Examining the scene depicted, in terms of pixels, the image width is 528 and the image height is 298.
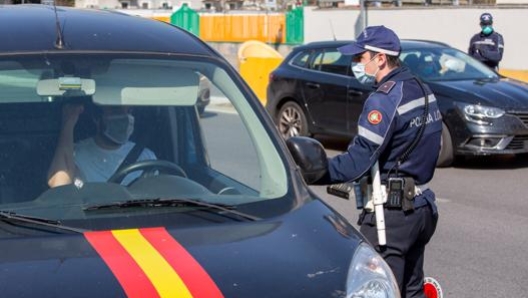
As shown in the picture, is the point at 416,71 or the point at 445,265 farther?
the point at 416,71

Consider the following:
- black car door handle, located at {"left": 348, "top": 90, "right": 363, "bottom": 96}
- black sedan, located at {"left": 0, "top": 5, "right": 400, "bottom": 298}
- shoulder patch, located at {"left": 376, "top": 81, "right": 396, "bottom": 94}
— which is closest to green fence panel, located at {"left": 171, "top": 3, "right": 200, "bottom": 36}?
black car door handle, located at {"left": 348, "top": 90, "right": 363, "bottom": 96}

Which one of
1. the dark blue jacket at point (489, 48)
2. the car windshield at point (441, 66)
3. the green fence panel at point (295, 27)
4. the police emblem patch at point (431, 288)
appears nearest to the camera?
the police emblem patch at point (431, 288)

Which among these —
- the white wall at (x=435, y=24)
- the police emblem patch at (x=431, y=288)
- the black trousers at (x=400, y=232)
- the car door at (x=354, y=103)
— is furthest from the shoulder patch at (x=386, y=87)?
the white wall at (x=435, y=24)

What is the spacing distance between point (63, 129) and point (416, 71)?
29.2 feet

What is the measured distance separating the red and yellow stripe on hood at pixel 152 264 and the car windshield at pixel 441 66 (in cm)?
928

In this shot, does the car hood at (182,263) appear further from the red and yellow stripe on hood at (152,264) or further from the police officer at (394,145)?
the police officer at (394,145)

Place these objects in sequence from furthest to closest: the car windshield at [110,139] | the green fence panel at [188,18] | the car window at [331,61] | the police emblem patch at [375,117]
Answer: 1. the green fence panel at [188,18]
2. the car window at [331,61]
3. the police emblem patch at [375,117]
4. the car windshield at [110,139]

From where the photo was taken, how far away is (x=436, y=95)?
1170cm

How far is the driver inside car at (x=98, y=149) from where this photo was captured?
3805mm

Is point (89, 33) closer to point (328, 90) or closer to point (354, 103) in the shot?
point (354, 103)

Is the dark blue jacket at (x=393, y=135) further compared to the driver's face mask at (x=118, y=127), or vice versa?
the dark blue jacket at (x=393, y=135)

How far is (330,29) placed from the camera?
95.0 ft

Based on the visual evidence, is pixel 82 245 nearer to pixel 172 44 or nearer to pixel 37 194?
pixel 37 194

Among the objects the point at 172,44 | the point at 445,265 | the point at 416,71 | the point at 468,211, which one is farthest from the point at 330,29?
the point at 172,44
